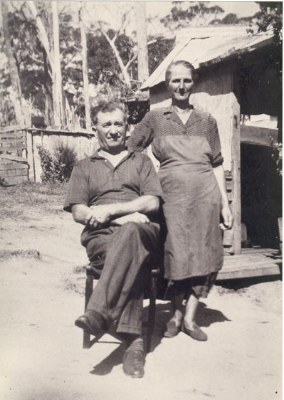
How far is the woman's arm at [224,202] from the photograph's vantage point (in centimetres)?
314

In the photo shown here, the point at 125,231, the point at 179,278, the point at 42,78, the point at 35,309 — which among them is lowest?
the point at 35,309

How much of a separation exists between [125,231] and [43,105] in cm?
2995

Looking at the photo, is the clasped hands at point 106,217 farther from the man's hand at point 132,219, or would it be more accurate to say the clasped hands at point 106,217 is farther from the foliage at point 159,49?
the foliage at point 159,49

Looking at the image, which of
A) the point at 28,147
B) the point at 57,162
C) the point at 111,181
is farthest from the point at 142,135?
the point at 57,162

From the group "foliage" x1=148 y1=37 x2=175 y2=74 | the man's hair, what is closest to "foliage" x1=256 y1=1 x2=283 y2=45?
the man's hair

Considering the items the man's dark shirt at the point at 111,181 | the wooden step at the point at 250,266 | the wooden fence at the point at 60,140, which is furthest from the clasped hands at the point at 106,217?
the wooden fence at the point at 60,140

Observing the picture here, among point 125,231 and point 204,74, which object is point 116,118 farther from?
point 204,74

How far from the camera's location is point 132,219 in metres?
2.73

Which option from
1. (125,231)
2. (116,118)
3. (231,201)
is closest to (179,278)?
(125,231)

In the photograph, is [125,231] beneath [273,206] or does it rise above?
above

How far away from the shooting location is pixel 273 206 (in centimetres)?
638

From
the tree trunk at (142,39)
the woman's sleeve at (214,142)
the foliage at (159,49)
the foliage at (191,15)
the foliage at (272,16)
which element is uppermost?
the foliage at (159,49)

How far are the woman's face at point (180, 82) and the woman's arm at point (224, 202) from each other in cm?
51

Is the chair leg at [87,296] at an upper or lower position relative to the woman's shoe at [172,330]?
upper
